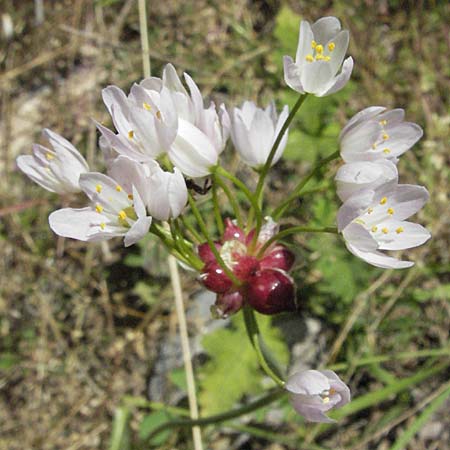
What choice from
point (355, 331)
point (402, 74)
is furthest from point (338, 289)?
point (402, 74)

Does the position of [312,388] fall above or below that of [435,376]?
above

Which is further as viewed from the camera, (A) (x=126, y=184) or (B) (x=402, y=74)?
(B) (x=402, y=74)

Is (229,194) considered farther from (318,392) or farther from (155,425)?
(155,425)

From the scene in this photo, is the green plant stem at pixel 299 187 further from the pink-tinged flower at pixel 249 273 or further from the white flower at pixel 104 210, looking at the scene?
the white flower at pixel 104 210

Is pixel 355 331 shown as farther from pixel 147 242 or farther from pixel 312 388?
pixel 312 388

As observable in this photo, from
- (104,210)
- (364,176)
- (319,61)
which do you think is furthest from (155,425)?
(319,61)

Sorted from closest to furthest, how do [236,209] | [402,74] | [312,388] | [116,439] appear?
[312,388], [236,209], [116,439], [402,74]

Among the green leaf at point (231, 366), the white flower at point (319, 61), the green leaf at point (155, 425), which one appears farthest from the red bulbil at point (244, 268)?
the green leaf at point (155, 425)

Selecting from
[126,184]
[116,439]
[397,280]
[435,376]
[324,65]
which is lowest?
[116,439]
